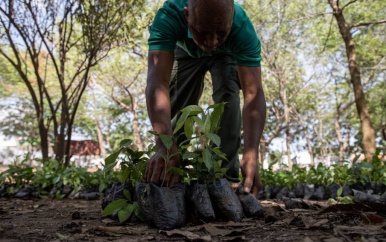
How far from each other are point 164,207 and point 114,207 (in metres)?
0.29

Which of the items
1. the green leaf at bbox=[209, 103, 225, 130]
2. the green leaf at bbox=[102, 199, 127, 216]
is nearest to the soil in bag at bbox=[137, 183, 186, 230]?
the green leaf at bbox=[102, 199, 127, 216]

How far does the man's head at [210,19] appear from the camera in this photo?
192cm

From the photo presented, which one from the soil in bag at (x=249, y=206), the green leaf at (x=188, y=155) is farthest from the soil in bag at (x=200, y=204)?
the soil in bag at (x=249, y=206)

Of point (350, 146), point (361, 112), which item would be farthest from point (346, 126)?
point (361, 112)

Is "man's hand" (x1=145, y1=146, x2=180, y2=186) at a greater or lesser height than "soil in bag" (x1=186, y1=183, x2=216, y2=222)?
greater

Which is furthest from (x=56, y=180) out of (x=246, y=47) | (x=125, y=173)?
(x=246, y=47)

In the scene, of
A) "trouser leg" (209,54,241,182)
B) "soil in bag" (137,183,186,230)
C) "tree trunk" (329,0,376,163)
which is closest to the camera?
"soil in bag" (137,183,186,230)

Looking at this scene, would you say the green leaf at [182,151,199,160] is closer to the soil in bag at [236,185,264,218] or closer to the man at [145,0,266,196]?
the man at [145,0,266,196]

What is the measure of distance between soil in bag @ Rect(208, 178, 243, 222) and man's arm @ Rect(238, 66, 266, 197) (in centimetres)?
27

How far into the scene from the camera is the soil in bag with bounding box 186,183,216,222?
1.95 meters

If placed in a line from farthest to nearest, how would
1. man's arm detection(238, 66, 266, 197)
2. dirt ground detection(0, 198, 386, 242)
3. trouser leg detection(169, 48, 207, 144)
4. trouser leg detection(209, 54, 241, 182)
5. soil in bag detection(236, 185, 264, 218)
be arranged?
trouser leg detection(169, 48, 207, 144) < trouser leg detection(209, 54, 241, 182) < man's arm detection(238, 66, 266, 197) < soil in bag detection(236, 185, 264, 218) < dirt ground detection(0, 198, 386, 242)

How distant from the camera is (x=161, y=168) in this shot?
77.2 inches

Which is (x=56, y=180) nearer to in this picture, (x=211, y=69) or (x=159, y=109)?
(x=211, y=69)

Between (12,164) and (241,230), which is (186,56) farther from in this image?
(12,164)
